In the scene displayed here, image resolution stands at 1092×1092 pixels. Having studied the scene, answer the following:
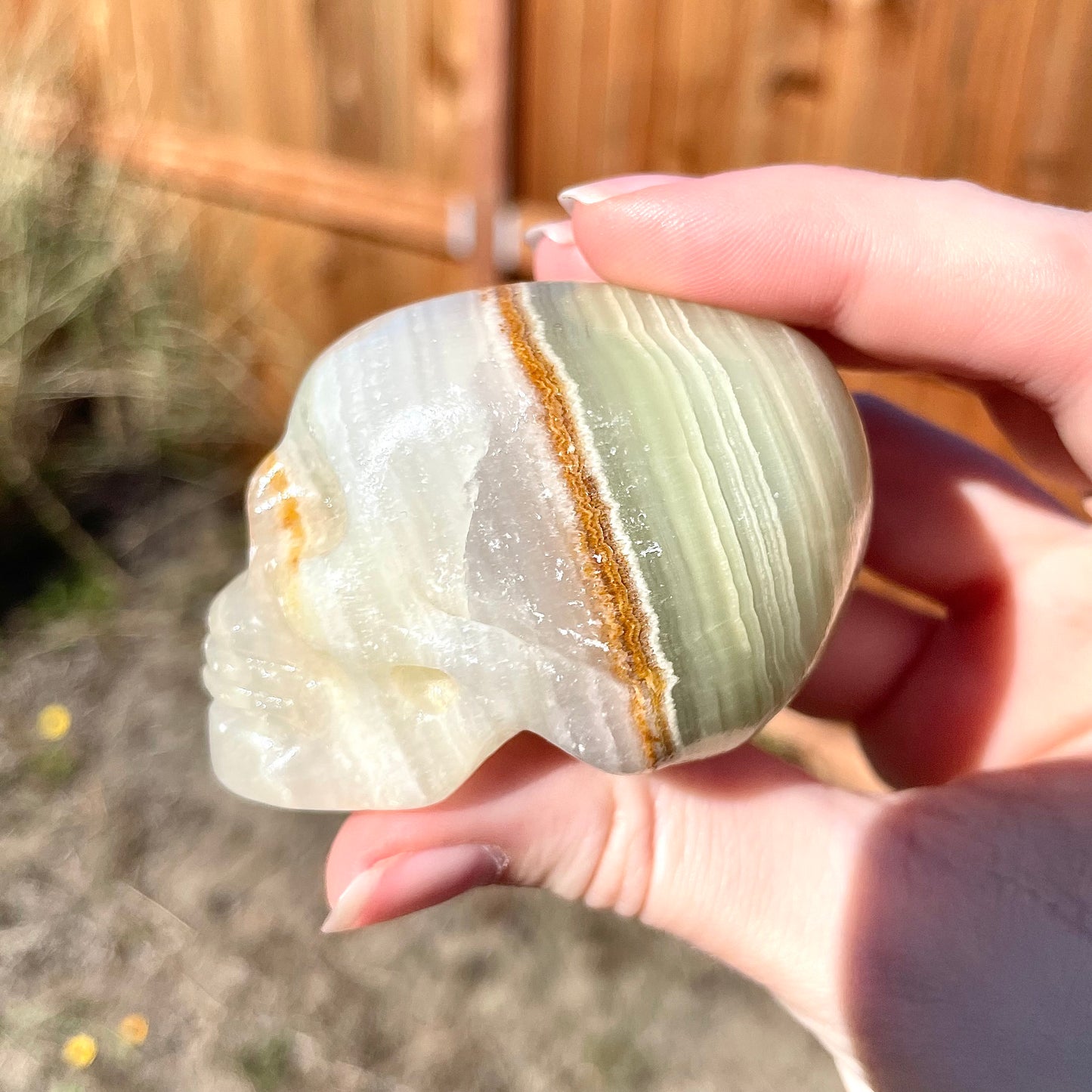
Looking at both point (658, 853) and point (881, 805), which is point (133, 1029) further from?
point (881, 805)

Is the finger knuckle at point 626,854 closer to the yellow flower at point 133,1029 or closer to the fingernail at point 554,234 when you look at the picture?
the fingernail at point 554,234

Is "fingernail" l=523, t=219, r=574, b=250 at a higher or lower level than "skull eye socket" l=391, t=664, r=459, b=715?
higher

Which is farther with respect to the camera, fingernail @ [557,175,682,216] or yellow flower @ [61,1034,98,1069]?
yellow flower @ [61,1034,98,1069]

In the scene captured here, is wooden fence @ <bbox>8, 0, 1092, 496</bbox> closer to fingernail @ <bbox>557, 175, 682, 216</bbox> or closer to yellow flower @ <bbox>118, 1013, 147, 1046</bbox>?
fingernail @ <bbox>557, 175, 682, 216</bbox>

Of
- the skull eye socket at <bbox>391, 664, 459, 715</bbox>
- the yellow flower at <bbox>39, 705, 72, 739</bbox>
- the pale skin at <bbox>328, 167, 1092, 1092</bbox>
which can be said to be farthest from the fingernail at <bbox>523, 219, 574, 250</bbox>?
the yellow flower at <bbox>39, 705, 72, 739</bbox>

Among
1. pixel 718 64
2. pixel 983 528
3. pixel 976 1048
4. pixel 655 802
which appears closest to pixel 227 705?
pixel 655 802

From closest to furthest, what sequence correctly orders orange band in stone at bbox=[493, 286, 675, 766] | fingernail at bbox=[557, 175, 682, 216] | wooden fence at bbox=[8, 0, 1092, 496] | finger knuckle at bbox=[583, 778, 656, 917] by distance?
orange band in stone at bbox=[493, 286, 675, 766] < finger knuckle at bbox=[583, 778, 656, 917] < fingernail at bbox=[557, 175, 682, 216] < wooden fence at bbox=[8, 0, 1092, 496]
